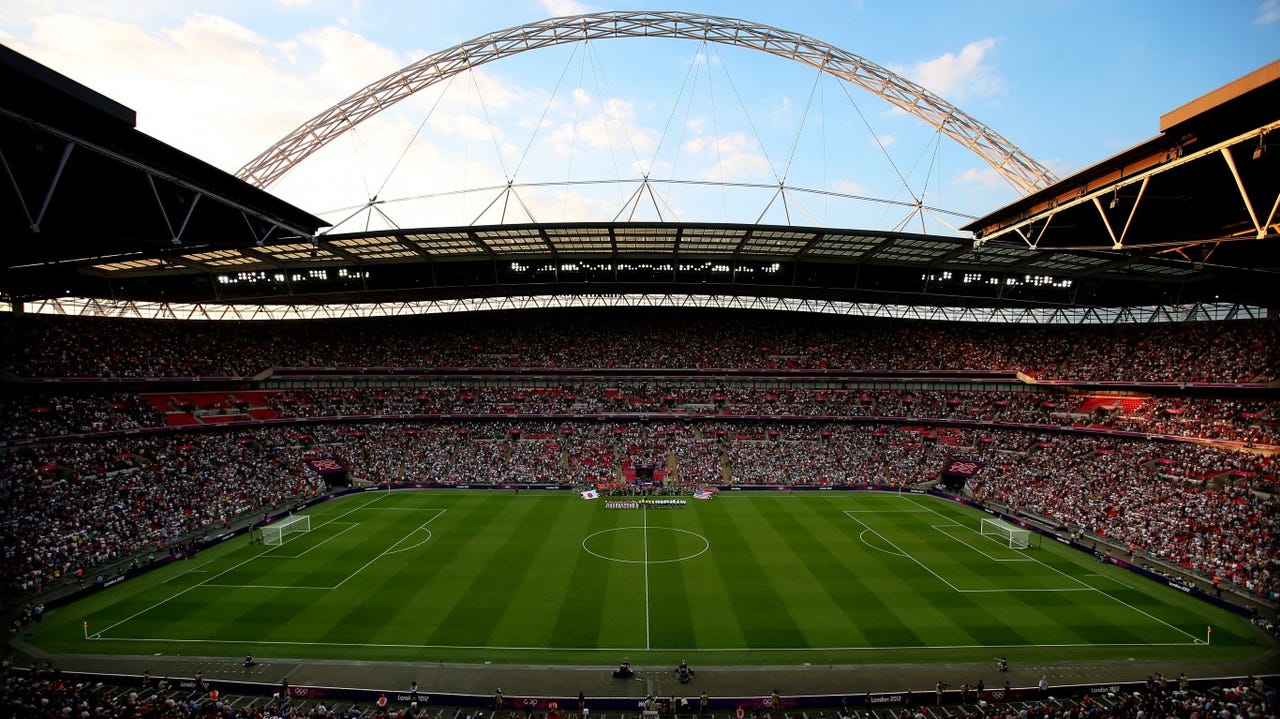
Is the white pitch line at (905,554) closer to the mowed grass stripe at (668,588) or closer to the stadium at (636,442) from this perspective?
the stadium at (636,442)

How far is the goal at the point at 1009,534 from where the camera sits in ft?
105

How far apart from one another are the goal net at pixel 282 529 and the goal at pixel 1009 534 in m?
40.6

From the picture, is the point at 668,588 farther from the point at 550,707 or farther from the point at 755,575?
the point at 550,707

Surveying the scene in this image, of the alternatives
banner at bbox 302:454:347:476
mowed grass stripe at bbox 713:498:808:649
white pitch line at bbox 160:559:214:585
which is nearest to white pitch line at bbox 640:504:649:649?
mowed grass stripe at bbox 713:498:808:649

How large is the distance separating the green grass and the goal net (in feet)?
3.34

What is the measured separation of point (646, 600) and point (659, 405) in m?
31.3

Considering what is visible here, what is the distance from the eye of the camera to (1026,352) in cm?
5528

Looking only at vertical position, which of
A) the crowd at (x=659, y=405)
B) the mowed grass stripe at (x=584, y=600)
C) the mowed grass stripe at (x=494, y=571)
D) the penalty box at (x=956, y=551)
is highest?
the crowd at (x=659, y=405)

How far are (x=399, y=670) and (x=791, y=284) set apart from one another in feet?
139

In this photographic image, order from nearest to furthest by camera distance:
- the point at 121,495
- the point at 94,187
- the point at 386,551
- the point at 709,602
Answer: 1. the point at 94,187
2. the point at 709,602
3. the point at 386,551
4. the point at 121,495

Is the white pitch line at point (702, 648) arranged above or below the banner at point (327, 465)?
below

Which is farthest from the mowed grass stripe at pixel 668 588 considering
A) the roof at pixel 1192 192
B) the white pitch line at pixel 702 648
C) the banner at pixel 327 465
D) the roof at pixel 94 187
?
the banner at pixel 327 465

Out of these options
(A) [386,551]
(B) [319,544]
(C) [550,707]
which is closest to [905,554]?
(C) [550,707]

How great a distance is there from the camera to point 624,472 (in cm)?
4847
